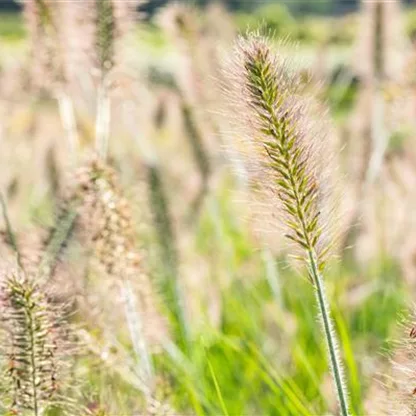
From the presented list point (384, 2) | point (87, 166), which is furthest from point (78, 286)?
point (384, 2)

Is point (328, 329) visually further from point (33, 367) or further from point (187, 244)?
point (187, 244)

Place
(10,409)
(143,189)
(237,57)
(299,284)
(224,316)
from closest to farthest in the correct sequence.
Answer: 1. (237,57)
2. (10,409)
3. (143,189)
4. (224,316)
5. (299,284)

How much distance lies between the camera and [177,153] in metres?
→ 8.09

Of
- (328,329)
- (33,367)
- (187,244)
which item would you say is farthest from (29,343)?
(187,244)

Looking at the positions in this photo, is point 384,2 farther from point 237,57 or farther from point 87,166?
point 237,57

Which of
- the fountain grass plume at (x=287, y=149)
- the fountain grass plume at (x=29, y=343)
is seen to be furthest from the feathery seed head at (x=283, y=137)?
the fountain grass plume at (x=29, y=343)

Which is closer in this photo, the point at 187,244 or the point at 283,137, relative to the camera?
the point at 283,137

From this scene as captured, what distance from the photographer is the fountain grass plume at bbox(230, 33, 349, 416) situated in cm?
182

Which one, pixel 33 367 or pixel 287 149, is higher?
pixel 287 149

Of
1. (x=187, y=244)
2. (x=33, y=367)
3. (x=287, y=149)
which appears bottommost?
(x=187, y=244)

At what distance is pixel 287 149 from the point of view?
1.86 m

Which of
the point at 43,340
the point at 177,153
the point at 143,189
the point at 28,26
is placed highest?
the point at 28,26

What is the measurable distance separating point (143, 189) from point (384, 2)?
1.46 metres

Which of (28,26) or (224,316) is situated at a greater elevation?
(28,26)
